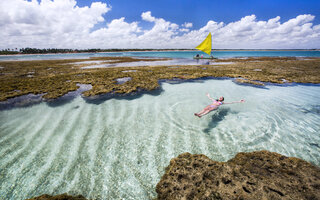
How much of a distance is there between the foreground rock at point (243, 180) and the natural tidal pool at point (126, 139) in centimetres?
96

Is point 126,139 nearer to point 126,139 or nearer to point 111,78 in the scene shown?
point 126,139

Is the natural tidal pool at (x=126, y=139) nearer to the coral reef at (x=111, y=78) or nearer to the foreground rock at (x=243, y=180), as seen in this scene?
the foreground rock at (x=243, y=180)

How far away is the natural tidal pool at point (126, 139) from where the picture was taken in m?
4.47

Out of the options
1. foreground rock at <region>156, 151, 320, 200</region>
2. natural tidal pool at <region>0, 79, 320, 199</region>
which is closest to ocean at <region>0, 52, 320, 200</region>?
natural tidal pool at <region>0, 79, 320, 199</region>

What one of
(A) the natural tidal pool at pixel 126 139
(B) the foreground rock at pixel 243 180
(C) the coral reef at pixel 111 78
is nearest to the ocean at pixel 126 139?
(A) the natural tidal pool at pixel 126 139

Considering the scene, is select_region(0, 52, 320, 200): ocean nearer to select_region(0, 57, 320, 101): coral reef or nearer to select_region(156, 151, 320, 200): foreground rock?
select_region(156, 151, 320, 200): foreground rock

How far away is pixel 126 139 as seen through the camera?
22.0ft

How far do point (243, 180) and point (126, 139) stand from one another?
520cm

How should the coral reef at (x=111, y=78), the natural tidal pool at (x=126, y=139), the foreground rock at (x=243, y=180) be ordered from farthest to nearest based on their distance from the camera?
the coral reef at (x=111, y=78), the natural tidal pool at (x=126, y=139), the foreground rock at (x=243, y=180)

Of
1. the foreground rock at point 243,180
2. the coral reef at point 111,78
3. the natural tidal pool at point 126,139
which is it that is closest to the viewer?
the foreground rock at point 243,180

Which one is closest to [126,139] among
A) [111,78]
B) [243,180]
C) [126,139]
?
[126,139]

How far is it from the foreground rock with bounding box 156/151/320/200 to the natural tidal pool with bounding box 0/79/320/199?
96cm

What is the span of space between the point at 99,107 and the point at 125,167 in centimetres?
663

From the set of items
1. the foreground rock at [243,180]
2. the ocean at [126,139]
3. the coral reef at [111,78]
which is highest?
the coral reef at [111,78]
